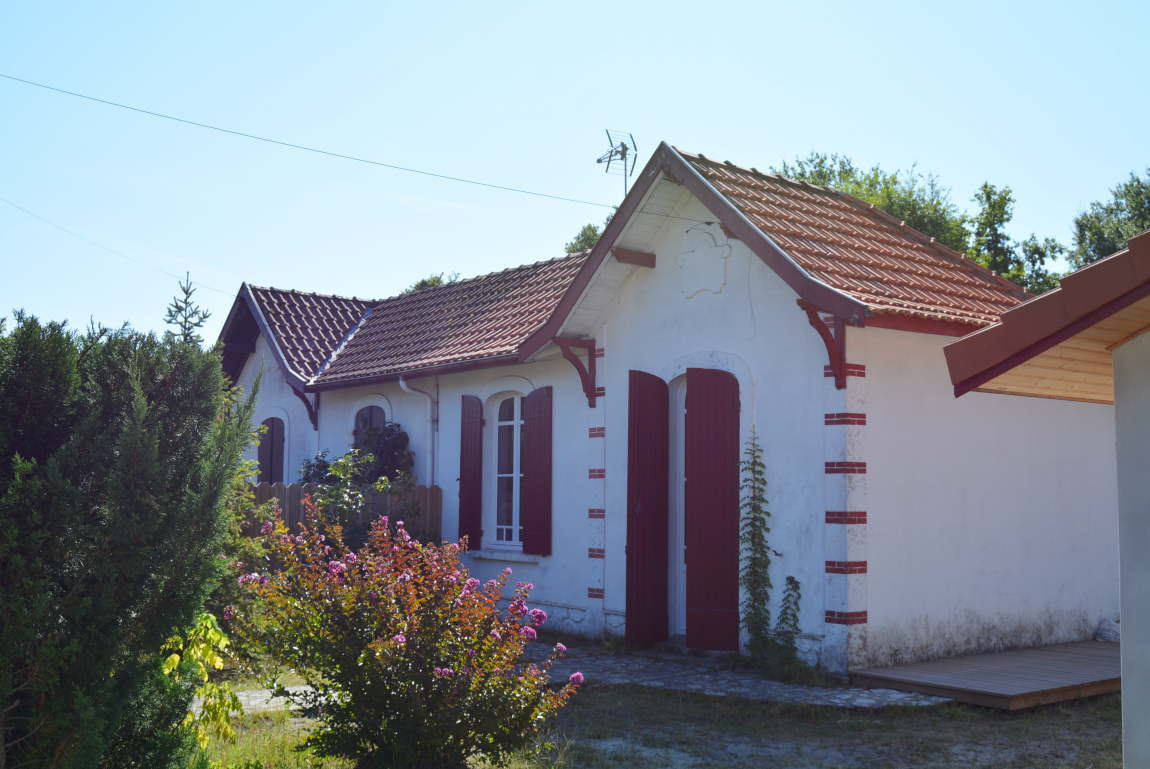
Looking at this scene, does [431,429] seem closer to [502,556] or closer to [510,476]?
[510,476]

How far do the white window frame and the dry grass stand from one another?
4.72 m

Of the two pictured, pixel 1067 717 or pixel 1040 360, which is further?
pixel 1067 717

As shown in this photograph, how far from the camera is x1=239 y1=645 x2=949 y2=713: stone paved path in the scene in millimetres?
7816

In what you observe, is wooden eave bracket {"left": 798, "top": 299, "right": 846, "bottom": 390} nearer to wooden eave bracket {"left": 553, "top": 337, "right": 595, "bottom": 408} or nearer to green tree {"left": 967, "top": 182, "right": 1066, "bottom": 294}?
wooden eave bracket {"left": 553, "top": 337, "right": 595, "bottom": 408}

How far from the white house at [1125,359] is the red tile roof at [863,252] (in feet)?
12.9

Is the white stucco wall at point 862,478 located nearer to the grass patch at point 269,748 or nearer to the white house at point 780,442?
the white house at point 780,442

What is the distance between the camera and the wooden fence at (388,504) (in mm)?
12570

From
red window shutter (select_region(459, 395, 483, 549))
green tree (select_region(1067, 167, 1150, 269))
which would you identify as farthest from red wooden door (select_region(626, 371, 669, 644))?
green tree (select_region(1067, 167, 1150, 269))

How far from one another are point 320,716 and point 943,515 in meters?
6.13

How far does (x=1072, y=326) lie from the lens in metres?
4.11

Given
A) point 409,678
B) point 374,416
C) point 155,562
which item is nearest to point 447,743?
point 409,678

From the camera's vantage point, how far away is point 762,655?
9227mm

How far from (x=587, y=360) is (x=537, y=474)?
1582 millimetres

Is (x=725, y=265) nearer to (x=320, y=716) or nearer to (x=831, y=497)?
(x=831, y=497)
